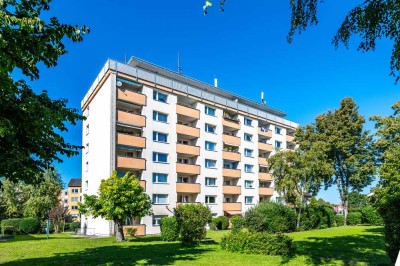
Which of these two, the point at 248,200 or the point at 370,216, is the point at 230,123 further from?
the point at 370,216

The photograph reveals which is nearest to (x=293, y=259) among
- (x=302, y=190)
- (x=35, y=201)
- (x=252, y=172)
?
(x=302, y=190)

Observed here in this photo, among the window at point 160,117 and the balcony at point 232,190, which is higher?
the window at point 160,117

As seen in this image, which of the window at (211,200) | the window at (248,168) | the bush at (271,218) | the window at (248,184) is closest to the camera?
the bush at (271,218)

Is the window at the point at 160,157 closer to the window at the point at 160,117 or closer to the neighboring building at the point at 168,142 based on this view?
the neighboring building at the point at 168,142

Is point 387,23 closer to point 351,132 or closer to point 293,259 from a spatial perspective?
point 293,259

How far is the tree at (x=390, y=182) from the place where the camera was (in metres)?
11.5

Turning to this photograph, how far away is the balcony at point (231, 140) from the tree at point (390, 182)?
18274mm

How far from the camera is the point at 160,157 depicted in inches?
1486

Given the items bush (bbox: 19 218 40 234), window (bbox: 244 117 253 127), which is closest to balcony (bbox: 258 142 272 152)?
window (bbox: 244 117 253 127)

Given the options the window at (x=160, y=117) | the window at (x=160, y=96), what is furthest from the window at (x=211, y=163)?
the window at (x=160, y=96)

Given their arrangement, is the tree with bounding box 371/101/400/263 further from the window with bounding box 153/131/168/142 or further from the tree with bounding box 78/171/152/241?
the window with bounding box 153/131/168/142

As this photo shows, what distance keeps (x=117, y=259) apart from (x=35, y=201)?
132ft

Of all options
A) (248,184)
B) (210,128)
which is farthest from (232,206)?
(210,128)

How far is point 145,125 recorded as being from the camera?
36.2 metres
